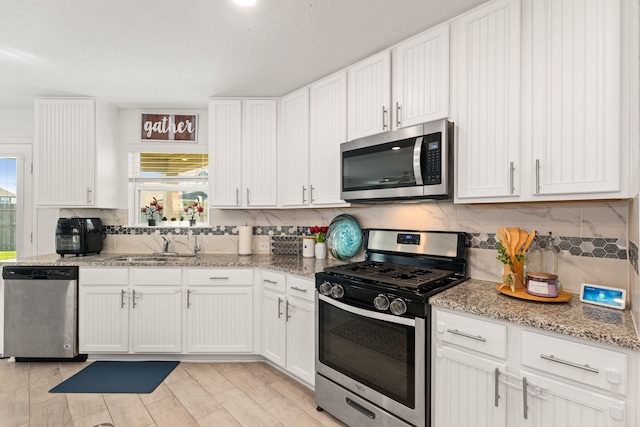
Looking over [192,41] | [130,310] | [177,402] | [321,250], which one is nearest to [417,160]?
[321,250]

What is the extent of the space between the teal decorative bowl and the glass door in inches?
133

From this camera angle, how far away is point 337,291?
1.94 m

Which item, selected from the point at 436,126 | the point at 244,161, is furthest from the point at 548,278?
the point at 244,161

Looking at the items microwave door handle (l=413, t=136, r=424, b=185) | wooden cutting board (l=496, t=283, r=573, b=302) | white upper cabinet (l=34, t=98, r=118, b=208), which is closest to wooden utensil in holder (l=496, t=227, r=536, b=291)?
wooden cutting board (l=496, t=283, r=573, b=302)

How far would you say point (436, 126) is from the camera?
5.93ft

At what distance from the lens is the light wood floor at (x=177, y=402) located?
1.98 m

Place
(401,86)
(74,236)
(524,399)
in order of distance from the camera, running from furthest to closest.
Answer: (74,236), (401,86), (524,399)

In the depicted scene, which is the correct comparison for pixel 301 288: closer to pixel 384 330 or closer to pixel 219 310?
pixel 384 330

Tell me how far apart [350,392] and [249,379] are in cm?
100

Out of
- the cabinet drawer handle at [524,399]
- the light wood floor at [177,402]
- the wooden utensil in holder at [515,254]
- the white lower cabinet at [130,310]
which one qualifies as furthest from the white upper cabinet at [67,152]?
the cabinet drawer handle at [524,399]

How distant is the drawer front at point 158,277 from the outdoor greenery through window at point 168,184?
869 mm

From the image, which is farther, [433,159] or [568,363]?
[433,159]

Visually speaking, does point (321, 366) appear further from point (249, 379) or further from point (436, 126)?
point (436, 126)

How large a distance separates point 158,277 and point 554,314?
282 cm
